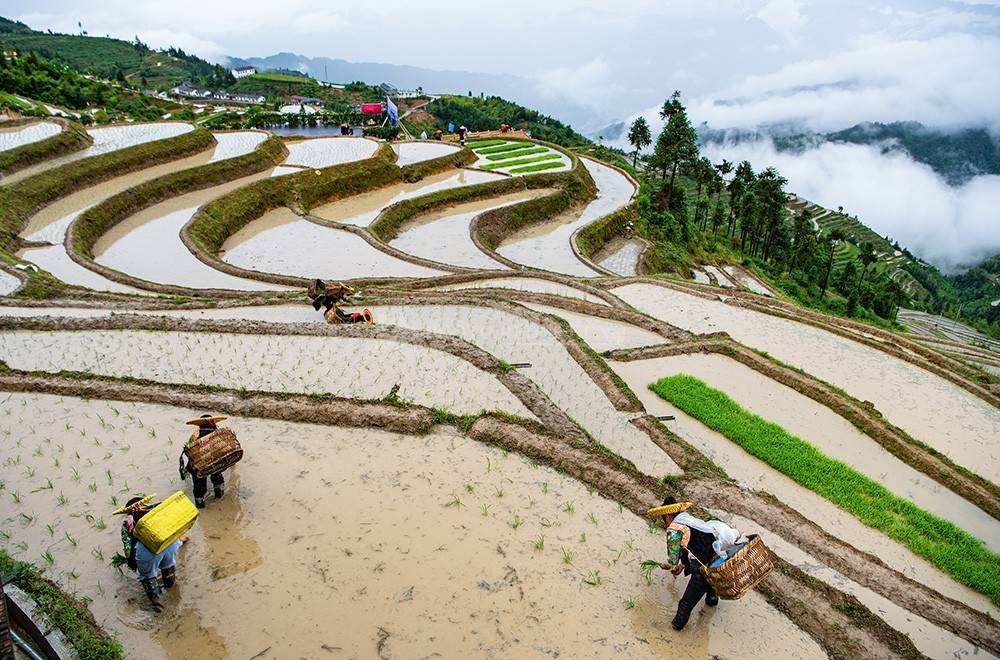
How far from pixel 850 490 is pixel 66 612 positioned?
30.3 feet

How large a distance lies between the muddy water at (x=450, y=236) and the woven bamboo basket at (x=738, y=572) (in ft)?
52.9

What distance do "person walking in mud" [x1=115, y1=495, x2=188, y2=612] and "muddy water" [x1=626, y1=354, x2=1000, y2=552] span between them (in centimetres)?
818

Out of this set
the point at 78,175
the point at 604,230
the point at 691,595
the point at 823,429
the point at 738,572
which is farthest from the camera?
the point at 604,230

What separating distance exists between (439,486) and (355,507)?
100 cm

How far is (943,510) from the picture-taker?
27.2ft

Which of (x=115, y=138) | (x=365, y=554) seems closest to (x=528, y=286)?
(x=365, y=554)

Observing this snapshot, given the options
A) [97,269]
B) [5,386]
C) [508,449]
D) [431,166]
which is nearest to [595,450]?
[508,449]

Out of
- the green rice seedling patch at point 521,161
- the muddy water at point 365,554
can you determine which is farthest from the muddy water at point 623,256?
the muddy water at point 365,554

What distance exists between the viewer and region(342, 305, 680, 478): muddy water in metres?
8.27

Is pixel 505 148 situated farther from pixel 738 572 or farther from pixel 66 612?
pixel 66 612

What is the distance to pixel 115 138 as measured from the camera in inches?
1075

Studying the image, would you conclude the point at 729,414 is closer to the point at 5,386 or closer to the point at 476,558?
the point at 476,558

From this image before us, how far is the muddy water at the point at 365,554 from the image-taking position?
507 centimetres

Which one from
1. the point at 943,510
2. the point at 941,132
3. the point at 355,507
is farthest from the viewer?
the point at 941,132
